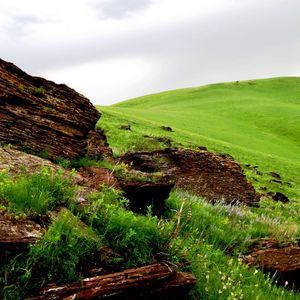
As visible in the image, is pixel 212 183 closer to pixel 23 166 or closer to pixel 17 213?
pixel 23 166

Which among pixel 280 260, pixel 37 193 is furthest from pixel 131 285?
pixel 280 260

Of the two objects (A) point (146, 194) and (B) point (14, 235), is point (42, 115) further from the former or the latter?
(B) point (14, 235)

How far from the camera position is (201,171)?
621 inches

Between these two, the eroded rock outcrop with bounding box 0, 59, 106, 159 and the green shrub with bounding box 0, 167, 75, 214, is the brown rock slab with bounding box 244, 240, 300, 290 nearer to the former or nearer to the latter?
the green shrub with bounding box 0, 167, 75, 214

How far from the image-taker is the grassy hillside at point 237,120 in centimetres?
4431

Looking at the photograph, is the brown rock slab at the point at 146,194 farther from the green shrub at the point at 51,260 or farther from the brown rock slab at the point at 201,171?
the brown rock slab at the point at 201,171

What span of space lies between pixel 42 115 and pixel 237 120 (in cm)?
7296

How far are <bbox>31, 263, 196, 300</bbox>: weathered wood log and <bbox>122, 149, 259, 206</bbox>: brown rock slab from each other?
8.46 m

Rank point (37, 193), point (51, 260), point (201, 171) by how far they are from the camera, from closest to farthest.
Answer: point (51, 260) → point (37, 193) → point (201, 171)

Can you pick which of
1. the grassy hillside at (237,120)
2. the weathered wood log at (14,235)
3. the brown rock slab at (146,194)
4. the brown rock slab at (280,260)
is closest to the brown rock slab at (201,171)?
the brown rock slab at (146,194)

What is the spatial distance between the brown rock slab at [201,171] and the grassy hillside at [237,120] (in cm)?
506

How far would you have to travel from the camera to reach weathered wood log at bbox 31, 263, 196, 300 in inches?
176

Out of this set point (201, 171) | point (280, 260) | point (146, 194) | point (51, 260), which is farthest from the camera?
point (201, 171)

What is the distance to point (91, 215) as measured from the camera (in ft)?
19.0
